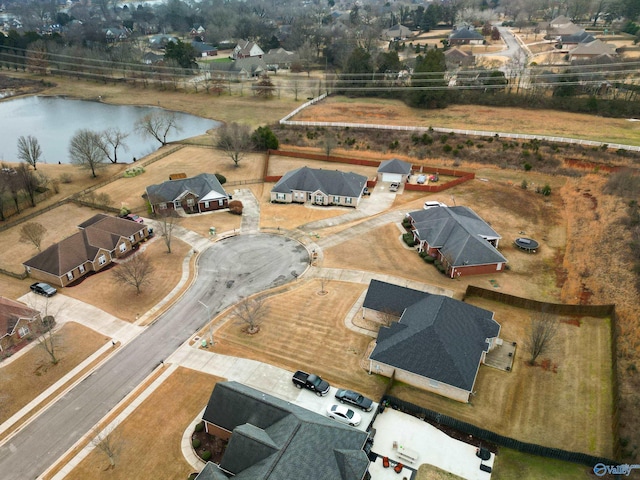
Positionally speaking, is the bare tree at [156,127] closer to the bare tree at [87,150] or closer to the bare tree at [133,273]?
the bare tree at [87,150]

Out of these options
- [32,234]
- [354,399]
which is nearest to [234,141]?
[32,234]

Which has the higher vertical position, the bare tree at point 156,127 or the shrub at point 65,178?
the bare tree at point 156,127

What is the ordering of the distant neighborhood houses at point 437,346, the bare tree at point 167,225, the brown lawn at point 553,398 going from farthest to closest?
the bare tree at point 167,225 < the distant neighborhood houses at point 437,346 < the brown lawn at point 553,398

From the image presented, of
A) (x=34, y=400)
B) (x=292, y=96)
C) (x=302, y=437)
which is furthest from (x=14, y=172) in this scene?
(x=292, y=96)

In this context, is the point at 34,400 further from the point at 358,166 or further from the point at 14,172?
the point at 358,166

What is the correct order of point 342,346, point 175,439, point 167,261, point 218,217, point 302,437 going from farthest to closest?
point 218,217 → point 167,261 → point 342,346 → point 175,439 → point 302,437

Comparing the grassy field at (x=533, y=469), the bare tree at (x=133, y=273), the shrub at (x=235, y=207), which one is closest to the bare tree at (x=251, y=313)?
the bare tree at (x=133, y=273)

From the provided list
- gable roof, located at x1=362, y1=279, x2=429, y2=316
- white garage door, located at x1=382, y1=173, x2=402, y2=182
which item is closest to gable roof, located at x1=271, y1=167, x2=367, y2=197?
white garage door, located at x1=382, y1=173, x2=402, y2=182
